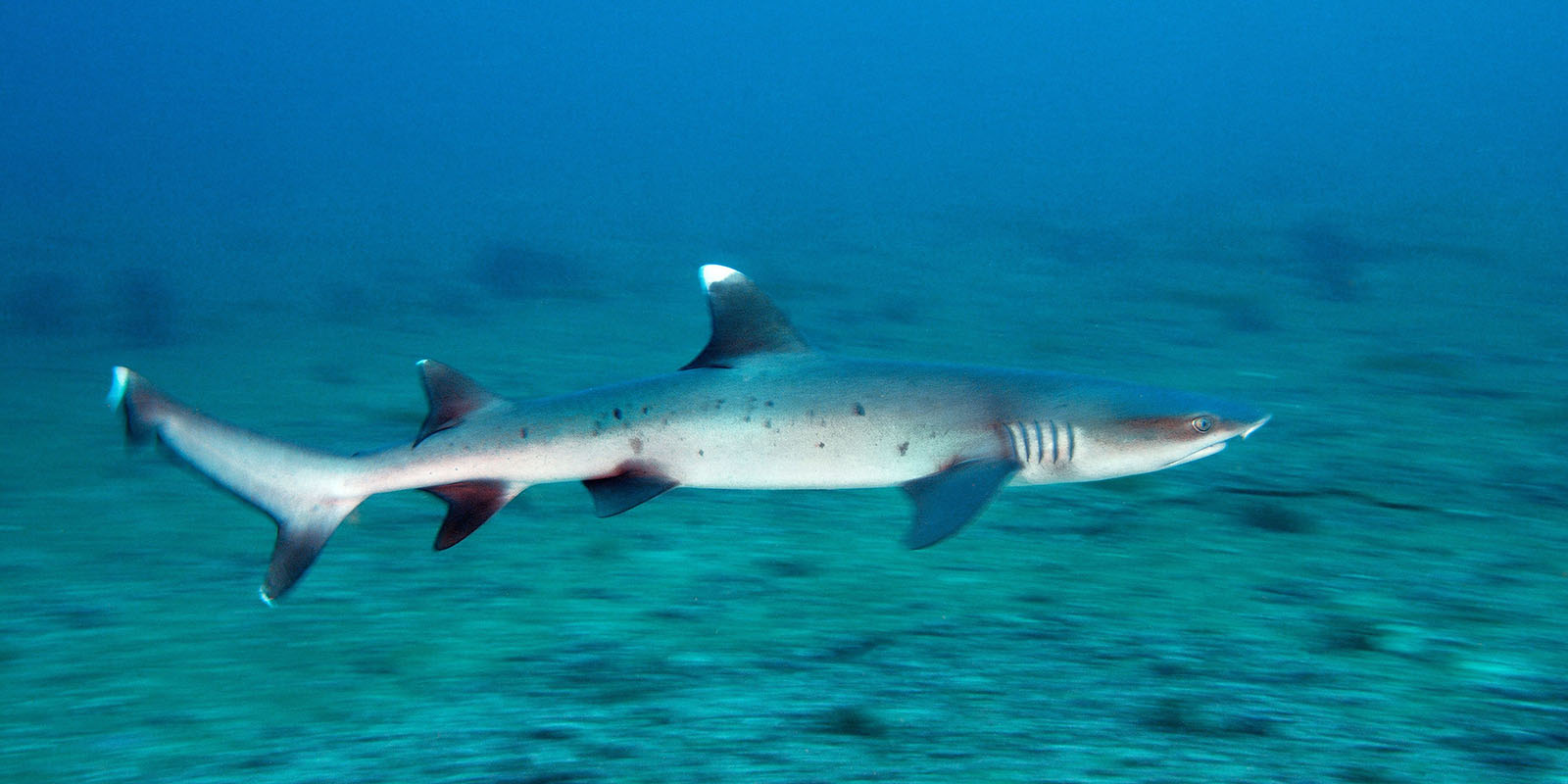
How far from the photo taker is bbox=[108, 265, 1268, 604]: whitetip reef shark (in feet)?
11.3

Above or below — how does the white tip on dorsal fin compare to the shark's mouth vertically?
above

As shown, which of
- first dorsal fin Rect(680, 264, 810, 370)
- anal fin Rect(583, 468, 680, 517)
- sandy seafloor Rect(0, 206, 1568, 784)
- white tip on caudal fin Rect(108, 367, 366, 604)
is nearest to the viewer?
sandy seafloor Rect(0, 206, 1568, 784)

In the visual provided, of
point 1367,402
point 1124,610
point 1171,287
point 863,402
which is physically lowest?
point 1124,610

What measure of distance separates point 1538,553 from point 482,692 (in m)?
4.45

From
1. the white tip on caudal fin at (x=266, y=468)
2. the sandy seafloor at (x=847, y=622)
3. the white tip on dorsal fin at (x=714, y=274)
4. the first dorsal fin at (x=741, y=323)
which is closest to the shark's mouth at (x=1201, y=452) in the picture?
the sandy seafloor at (x=847, y=622)

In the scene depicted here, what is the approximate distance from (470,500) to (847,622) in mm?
1528

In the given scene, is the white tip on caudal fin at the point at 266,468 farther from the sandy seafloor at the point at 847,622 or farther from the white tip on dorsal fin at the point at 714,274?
the white tip on dorsal fin at the point at 714,274

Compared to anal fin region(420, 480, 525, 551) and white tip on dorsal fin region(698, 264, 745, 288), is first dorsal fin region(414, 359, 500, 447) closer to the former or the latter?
anal fin region(420, 480, 525, 551)

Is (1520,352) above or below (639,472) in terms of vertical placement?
above

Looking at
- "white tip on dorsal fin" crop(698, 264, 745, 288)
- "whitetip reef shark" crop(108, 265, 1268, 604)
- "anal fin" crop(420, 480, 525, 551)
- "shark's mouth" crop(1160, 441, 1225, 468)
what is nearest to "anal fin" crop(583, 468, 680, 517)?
"whitetip reef shark" crop(108, 265, 1268, 604)

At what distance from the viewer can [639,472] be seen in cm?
351

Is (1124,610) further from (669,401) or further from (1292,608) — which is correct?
(669,401)

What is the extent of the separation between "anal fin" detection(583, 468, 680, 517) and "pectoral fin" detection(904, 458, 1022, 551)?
3.10ft

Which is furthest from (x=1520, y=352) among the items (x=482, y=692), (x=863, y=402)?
(x=482, y=692)
